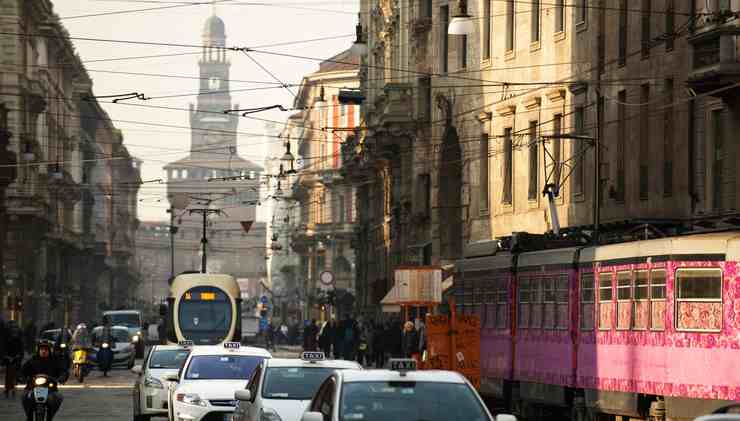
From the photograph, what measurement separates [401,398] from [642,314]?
10998 millimetres

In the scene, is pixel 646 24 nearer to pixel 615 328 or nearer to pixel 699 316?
pixel 615 328

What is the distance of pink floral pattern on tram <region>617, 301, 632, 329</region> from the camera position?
25.9 meters

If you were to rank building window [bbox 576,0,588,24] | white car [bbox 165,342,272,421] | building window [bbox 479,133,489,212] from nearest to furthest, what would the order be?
white car [bbox 165,342,272,421] → building window [bbox 576,0,588,24] → building window [bbox 479,133,489,212]

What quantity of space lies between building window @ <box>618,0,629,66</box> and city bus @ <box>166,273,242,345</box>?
15.6 m

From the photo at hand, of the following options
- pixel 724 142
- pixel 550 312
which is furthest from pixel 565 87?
pixel 550 312

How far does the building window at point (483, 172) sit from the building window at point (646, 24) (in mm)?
14948

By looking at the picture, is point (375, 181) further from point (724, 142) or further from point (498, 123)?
point (724, 142)

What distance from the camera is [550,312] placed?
29734 mm

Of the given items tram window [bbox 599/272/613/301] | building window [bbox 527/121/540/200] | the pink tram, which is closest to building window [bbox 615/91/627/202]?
building window [bbox 527/121/540/200]

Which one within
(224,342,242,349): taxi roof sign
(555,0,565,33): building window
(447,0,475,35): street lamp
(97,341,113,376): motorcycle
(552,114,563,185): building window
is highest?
(555,0,565,33): building window

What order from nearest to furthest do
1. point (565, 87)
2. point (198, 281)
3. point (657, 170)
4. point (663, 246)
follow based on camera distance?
1. point (663, 246)
2. point (657, 170)
3. point (565, 87)
4. point (198, 281)

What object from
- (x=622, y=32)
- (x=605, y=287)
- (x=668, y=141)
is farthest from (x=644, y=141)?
(x=605, y=287)

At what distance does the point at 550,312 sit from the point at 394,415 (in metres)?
15.4

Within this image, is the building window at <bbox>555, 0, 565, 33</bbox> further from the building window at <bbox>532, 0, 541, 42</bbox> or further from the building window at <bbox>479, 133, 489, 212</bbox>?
the building window at <bbox>479, 133, 489, 212</bbox>
